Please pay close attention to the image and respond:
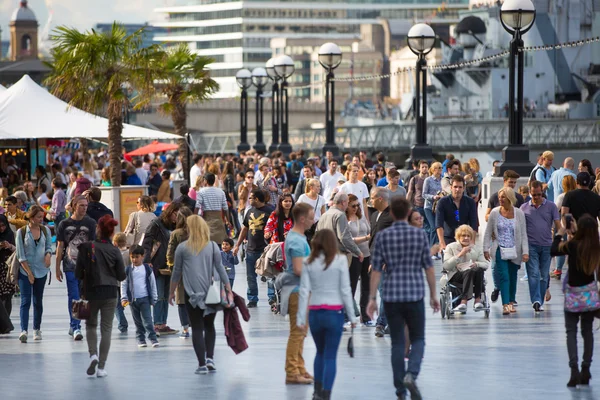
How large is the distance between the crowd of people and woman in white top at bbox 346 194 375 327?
0.02 metres

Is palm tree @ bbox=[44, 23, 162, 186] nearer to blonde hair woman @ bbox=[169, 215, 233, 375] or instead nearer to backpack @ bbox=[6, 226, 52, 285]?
backpack @ bbox=[6, 226, 52, 285]

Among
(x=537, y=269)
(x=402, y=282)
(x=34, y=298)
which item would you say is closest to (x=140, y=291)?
(x=34, y=298)

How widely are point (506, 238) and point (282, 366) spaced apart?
4.34 m

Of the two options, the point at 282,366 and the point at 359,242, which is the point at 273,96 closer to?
the point at 359,242

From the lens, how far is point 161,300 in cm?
1362

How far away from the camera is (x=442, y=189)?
2061 centimetres

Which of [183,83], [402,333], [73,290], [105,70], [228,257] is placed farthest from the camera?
[183,83]

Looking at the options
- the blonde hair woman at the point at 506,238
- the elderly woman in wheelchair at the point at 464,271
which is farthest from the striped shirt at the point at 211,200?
the blonde hair woman at the point at 506,238

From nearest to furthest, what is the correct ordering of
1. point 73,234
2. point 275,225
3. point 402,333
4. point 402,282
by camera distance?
point 402,282, point 402,333, point 73,234, point 275,225

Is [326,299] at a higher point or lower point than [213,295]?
higher

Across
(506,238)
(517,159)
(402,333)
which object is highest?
(517,159)

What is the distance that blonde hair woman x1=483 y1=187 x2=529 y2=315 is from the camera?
47.2ft

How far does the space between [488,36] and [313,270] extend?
3475 inches

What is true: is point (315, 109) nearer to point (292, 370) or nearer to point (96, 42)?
point (96, 42)
